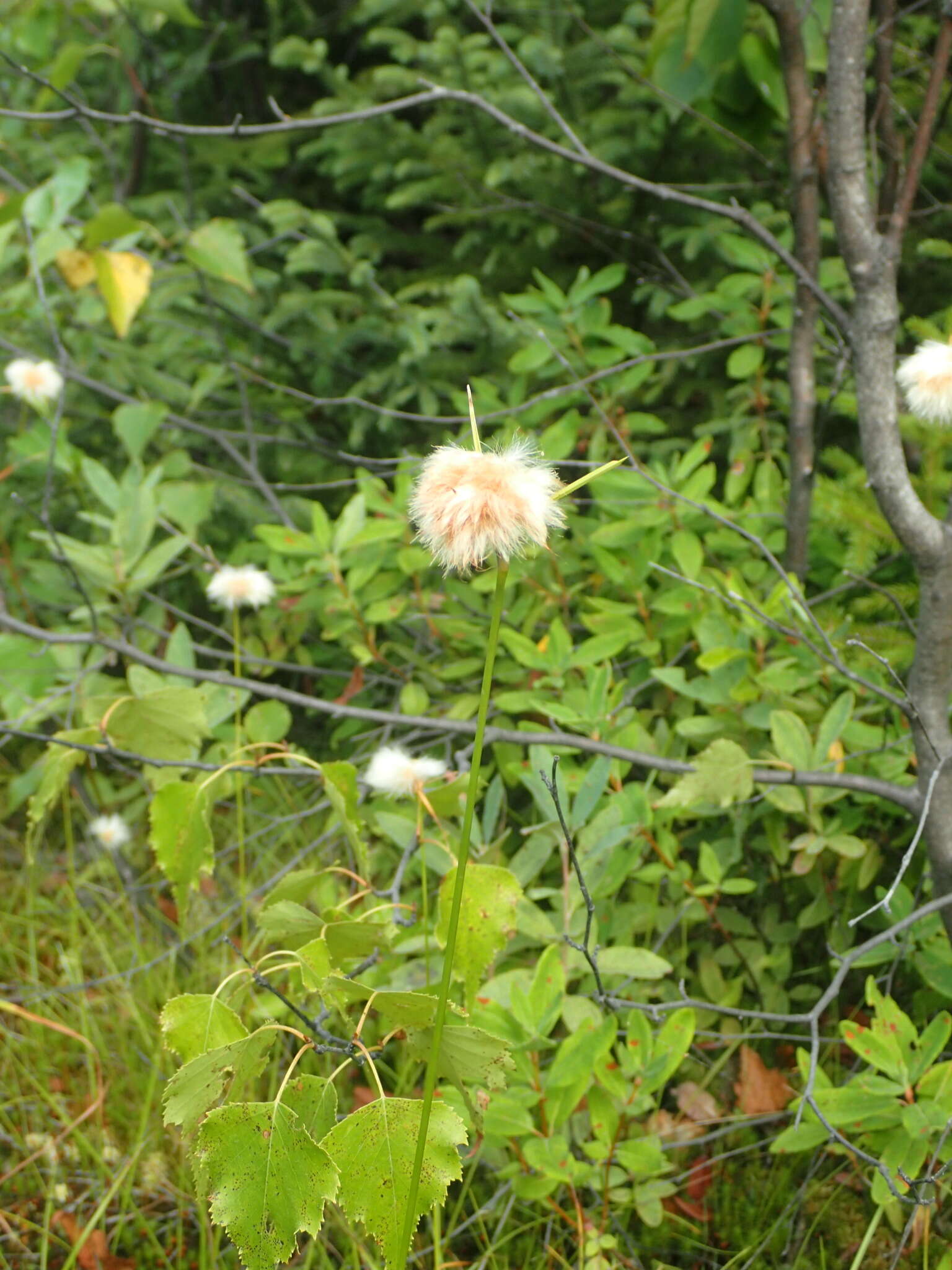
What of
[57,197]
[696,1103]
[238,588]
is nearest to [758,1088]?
[696,1103]

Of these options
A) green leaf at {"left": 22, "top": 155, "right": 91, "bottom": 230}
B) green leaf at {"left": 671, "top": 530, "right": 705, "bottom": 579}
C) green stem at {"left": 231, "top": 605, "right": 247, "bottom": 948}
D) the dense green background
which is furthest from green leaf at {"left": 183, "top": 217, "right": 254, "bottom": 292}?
green leaf at {"left": 671, "top": 530, "right": 705, "bottom": 579}

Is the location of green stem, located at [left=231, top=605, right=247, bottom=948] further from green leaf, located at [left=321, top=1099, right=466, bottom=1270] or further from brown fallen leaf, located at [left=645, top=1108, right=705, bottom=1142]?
brown fallen leaf, located at [left=645, top=1108, right=705, bottom=1142]

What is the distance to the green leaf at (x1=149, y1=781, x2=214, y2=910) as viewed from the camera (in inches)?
47.7

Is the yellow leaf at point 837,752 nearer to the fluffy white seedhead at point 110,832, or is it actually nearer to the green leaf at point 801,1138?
the green leaf at point 801,1138

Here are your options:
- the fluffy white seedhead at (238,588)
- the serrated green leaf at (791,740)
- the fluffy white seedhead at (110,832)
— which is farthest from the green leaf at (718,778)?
the fluffy white seedhead at (110,832)

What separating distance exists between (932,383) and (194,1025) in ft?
3.39

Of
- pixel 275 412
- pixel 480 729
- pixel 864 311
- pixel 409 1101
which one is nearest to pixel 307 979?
pixel 409 1101

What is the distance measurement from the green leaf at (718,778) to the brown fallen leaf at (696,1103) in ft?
1.86

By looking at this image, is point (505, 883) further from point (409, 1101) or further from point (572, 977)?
point (572, 977)

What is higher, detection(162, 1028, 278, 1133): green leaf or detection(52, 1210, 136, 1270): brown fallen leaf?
detection(162, 1028, 278, 1133): green leaf

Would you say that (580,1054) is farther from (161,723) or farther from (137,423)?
(137,423)

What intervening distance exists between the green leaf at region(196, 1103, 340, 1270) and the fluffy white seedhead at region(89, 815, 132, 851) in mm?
1548

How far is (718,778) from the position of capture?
141cm

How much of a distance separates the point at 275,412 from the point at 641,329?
3.38 ft
